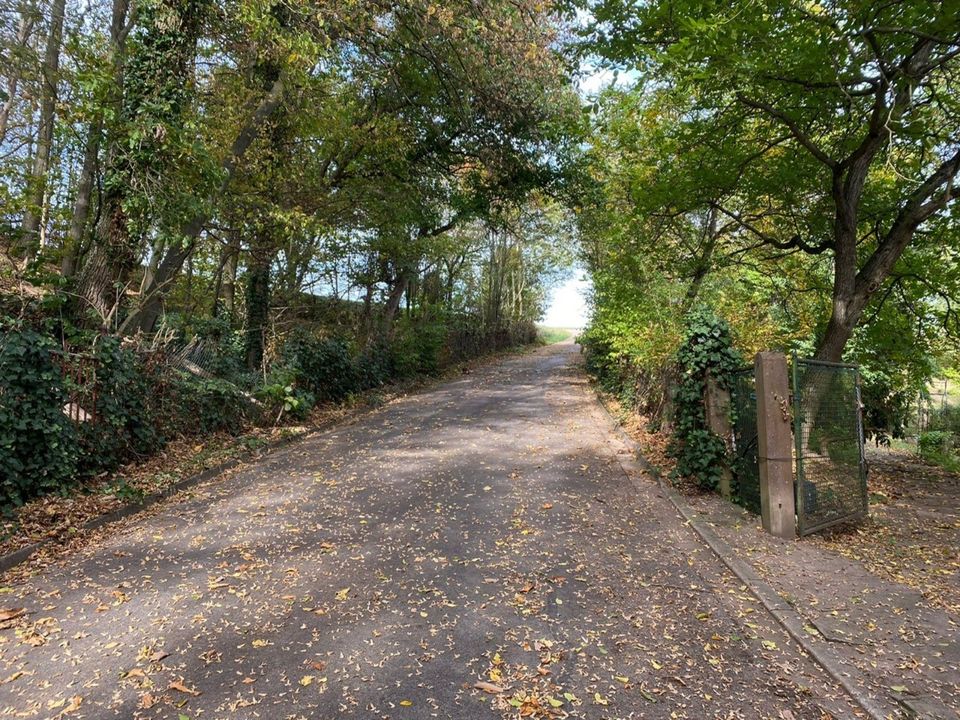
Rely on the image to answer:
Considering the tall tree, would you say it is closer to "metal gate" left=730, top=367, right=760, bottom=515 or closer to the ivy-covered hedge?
"metal gate" left=730, top=367, right=760, bottom=515

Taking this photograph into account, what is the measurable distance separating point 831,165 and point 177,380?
9072 millimetres

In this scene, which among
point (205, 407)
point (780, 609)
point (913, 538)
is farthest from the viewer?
point (205, 407)

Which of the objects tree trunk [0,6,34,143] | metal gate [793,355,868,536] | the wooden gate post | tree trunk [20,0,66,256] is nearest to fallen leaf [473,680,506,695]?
the wooden gate post

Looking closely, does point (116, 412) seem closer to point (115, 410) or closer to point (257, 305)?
point (115, 410)

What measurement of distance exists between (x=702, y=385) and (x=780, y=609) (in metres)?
3.21

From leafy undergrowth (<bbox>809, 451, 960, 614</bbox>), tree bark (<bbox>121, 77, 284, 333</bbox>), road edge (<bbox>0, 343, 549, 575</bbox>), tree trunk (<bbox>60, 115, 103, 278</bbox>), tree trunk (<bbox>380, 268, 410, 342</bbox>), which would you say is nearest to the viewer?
leafy undergrowth (<bbox>809, 451, 960, 614</bbox>)

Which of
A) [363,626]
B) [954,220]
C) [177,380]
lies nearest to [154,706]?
[363,626]

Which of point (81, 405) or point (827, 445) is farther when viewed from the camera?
point (81, 405)

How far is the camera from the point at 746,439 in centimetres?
623

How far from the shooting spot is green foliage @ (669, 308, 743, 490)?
654 centimetres

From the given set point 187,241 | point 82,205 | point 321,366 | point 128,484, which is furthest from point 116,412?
point 321,366

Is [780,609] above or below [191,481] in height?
below

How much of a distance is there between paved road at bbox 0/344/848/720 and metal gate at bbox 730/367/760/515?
0.82 m

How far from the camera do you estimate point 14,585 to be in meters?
4.27
